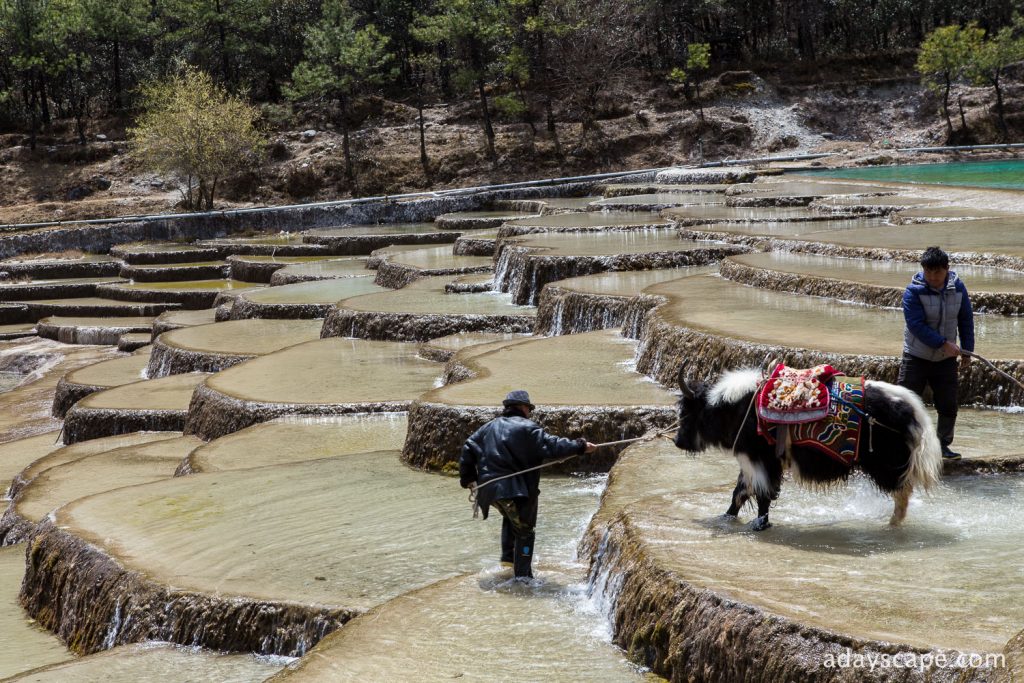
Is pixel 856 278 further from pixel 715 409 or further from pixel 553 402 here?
pixel 715 409

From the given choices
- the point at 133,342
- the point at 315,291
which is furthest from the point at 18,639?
the point at 133,342

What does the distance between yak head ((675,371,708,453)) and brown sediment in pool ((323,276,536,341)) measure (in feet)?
34.8

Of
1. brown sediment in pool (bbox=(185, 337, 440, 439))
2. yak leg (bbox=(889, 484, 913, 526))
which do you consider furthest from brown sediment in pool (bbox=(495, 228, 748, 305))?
yak leg (bbox=(889, 484, 913, 526))

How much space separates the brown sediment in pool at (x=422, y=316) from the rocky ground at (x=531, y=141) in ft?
90.8

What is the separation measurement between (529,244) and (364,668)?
52.0ft

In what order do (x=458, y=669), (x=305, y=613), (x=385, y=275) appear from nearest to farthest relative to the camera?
(x=458, y=669)
(x=305, y=613)
(x=385, y=275)

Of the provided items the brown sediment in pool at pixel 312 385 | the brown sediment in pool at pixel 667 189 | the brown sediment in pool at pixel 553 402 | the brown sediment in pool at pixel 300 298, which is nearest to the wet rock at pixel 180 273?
the brown sediment in pool at pixel 300 298

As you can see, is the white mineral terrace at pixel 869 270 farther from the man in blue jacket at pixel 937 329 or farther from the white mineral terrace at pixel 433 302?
the man in blue jacket at pixel 937 329

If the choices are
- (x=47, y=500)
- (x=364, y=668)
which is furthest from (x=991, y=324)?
(x=47, y=500)

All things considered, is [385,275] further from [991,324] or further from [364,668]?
[364,668]

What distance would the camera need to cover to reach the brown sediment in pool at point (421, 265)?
2368 cm

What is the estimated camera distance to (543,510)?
9789mm

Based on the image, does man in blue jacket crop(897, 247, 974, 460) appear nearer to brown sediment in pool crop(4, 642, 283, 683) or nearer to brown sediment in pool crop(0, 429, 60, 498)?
brown sediment in pool crop(4, 642, 283, 683)

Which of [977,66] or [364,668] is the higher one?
[977,66]
